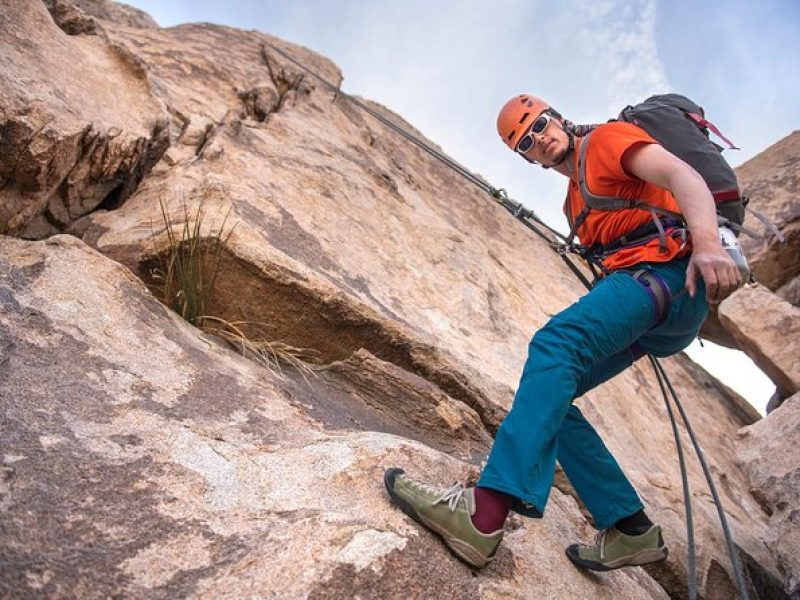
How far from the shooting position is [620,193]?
2.96 m

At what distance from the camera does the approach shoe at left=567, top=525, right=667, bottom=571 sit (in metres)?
2.90

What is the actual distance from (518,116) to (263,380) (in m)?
2.11

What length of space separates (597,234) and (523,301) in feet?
14.5

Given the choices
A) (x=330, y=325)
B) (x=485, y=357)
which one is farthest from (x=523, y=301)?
(x=330, y=325)

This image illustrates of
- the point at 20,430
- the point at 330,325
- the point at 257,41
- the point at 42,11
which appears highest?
the point at 257,41

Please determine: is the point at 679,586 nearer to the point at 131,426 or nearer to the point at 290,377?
the point at 290,377

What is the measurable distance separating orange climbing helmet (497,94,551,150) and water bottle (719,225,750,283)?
1128 mm

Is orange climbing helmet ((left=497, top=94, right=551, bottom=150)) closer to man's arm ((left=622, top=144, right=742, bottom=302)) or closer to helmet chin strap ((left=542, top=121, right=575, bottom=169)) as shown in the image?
helmet chin strap ((left=542, top=121, right=575, bottom=169))

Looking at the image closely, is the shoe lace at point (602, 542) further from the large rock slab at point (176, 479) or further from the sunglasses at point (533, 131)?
the sunglasses at point (533, 131)

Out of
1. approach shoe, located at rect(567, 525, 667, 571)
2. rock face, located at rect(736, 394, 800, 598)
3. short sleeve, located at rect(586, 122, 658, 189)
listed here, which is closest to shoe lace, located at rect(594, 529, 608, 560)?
approach shoe, located at rect(567, 525, 667, 571)

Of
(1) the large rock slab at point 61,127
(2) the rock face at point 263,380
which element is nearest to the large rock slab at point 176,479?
(2) the rock face at point 263,380

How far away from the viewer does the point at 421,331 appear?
16.8 ft

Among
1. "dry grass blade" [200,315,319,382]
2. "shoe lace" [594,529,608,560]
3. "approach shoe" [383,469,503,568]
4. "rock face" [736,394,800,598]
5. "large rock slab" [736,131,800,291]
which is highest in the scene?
"large rock slab" [736,131,800,291]

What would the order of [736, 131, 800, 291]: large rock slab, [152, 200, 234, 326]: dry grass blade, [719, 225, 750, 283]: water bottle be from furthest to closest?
[736, 131, 800, 291]: large rock slab, [152, 200, 234, 326]: dry grass blade, [719, 225, 750, 283]: water bottle
